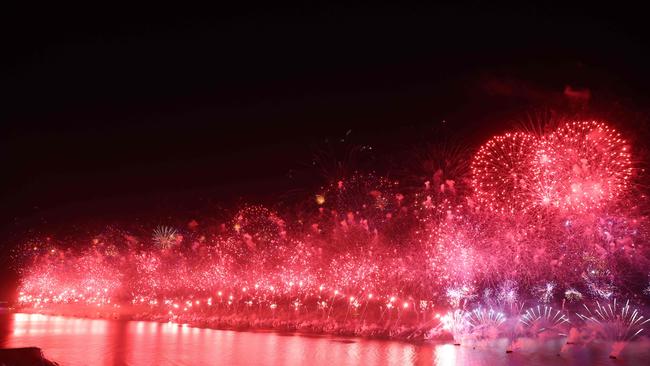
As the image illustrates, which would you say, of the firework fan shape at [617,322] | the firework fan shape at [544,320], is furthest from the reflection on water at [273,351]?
the firework fan shape at [544,320]

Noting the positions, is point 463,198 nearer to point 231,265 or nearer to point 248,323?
point 248,323

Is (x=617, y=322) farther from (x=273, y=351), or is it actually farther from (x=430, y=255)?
(x=273, y=351)

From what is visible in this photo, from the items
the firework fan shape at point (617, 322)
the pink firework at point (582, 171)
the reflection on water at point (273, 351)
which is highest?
the pink firework at point (582, 171)

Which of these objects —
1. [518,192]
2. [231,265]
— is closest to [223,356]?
[518,192]

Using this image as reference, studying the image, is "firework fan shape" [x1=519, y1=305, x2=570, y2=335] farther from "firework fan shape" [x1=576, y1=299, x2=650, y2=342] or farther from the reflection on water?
the reflection on water

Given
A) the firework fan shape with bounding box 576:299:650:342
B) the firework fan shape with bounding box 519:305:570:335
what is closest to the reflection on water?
the firework fan shape with bounding box 576:299:650:342

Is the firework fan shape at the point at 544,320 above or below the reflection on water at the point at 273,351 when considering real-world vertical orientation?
above

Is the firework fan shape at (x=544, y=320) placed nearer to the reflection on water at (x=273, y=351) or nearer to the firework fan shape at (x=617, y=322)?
the firework fan shape at (x=617, y=322)
